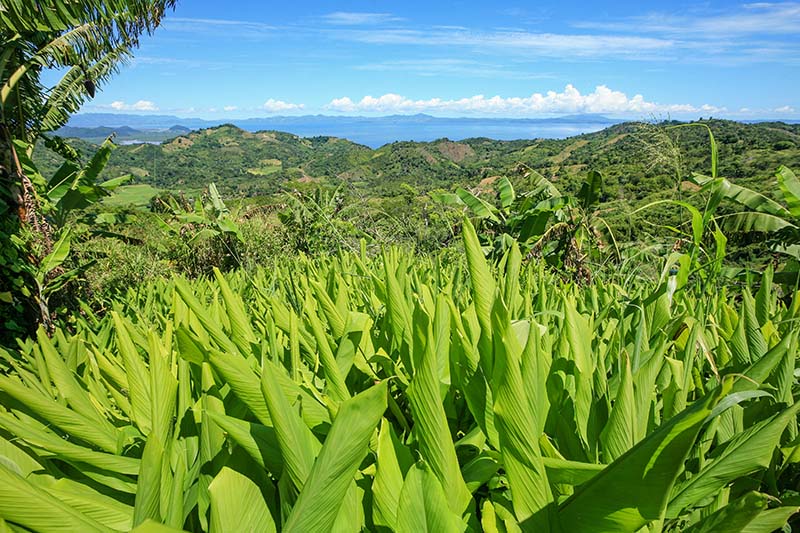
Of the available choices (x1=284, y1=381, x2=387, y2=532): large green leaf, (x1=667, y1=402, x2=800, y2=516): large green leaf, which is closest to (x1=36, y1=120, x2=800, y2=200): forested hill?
(x1=667, y1=402, x2=800, y2=516): large green leaf

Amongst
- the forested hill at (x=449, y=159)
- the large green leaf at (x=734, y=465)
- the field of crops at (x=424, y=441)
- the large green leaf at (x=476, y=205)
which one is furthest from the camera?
the forested hill at (x=449, y=159)

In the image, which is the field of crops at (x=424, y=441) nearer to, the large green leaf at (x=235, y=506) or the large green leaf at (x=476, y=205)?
the large green leaf at (x=235, y=506)

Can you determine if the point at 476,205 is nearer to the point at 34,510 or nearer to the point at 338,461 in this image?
the point at 338,461

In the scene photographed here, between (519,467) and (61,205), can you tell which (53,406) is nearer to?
(519,467)

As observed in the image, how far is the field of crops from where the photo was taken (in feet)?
1.71

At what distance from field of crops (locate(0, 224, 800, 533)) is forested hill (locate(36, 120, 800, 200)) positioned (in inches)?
76.5

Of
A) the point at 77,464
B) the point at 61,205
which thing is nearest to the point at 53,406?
the point at 77,464

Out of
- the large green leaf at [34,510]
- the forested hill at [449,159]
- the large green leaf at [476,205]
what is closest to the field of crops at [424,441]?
the large green leaf at [34,510]

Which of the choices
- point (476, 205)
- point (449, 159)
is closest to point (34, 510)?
point (476, 205)

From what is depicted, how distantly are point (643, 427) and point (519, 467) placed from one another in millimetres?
242

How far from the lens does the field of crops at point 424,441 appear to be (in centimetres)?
52

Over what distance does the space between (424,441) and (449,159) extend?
74.8 metres

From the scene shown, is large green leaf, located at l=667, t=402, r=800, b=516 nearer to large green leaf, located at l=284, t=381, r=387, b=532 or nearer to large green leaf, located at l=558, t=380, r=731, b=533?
large green leaf, located at l=558, t=380, r=731, b=533

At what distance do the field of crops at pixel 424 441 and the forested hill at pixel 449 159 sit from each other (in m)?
1.94
